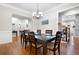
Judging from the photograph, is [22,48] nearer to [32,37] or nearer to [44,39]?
[32,37]

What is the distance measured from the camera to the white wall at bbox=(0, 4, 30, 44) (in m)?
2.00

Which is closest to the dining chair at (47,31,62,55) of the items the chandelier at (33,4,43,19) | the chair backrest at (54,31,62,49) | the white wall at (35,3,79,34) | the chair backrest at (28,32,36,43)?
the chair backrest at (54,31,62,49)

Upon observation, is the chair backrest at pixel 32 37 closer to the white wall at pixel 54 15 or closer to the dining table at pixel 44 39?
the dining table at pixel 44 39

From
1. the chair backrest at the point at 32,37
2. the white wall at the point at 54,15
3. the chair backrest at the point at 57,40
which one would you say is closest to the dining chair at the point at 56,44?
the chair backrest at the point at 57,40

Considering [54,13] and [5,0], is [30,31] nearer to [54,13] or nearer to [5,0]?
[54,13]

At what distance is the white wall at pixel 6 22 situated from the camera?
200 cm

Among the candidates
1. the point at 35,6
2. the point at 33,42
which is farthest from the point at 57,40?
the point at 35,6

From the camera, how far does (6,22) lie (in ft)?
6.71

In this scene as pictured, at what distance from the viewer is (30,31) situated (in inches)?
81.7

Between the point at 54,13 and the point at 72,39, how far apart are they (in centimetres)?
65

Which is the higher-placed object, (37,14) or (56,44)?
(37,14)
